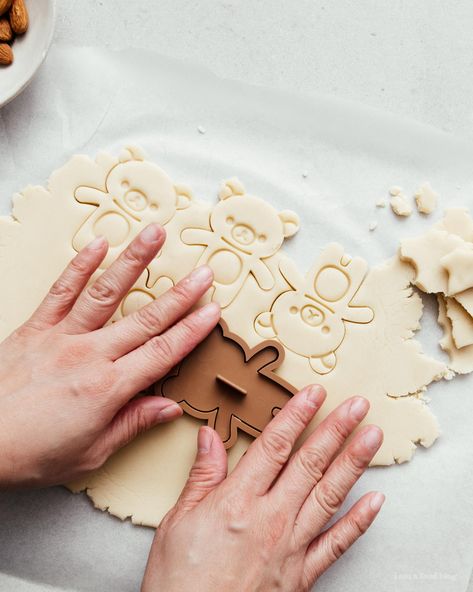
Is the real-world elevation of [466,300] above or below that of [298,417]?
above

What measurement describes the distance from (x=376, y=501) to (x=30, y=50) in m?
1.14

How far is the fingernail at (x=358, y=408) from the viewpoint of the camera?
3.93 ft

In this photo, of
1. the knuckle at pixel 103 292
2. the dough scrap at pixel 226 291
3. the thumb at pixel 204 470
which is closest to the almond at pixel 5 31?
the dough scrap at pixel 226 291

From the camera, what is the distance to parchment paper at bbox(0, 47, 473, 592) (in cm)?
131

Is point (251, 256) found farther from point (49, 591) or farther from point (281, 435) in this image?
point (49, 591)

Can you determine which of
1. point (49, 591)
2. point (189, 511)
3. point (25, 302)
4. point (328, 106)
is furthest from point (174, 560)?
point (328, 106)

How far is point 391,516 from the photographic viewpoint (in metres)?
1.31

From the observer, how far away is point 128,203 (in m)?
1.32

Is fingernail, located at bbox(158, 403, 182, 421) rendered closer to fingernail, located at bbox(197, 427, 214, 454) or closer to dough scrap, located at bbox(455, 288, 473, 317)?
fingernail, located at bbox(197, 427, 214, 454)

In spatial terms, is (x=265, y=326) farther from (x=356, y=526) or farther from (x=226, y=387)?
(x=356, y=526)

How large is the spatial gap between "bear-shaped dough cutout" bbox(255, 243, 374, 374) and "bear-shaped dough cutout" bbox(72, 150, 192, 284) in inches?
10.3

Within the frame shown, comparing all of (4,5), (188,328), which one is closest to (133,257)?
(188,328)

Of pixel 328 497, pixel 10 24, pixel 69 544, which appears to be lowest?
pixel 69 544

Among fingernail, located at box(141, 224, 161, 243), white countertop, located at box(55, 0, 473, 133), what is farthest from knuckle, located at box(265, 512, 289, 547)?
white countertop, located at box(55, 0, 473, 133)
